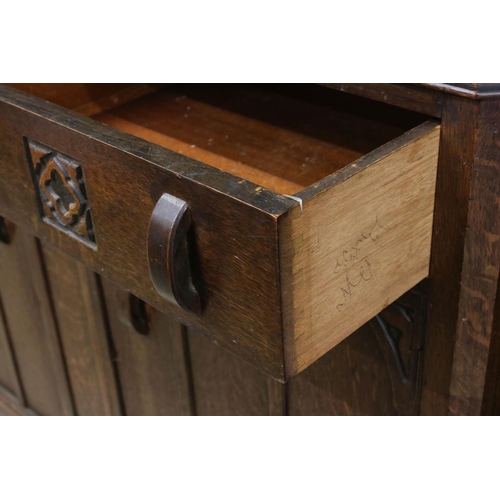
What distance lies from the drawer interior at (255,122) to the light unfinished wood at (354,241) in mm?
130

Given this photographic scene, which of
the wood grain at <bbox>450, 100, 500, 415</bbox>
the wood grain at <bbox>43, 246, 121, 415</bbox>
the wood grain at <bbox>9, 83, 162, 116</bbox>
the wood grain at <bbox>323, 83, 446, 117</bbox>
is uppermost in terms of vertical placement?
the wood grain at <bbox>323, 83, 446, 117</bbox>

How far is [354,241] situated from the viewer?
686 mm

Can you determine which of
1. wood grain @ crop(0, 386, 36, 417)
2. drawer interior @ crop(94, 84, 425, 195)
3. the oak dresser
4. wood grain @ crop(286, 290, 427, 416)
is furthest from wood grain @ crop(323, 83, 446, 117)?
wood grain @ crop(0, 386, 36, 417)

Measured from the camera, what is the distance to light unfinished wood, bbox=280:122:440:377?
2.09 feet

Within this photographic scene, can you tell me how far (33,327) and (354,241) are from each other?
82cm

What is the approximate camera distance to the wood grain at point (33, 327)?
4.19 ft

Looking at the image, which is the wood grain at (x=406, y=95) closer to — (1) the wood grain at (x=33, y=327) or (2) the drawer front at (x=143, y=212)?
(2) the drawer front at (x=143, y=212)

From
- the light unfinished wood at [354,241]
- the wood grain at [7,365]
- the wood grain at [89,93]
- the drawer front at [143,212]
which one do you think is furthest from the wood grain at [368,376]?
the wood grain at [7,365]

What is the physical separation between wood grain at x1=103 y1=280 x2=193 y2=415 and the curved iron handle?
0.41 meters

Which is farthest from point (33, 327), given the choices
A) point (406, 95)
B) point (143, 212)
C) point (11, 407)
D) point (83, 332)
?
point (406, 95)

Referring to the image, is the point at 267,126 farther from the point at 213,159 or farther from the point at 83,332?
the point at 83,332

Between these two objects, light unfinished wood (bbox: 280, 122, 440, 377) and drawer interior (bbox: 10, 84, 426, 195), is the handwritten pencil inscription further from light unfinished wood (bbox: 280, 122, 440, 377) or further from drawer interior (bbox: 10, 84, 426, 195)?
drawer interior (bbox: 10, 84, 426, 195)

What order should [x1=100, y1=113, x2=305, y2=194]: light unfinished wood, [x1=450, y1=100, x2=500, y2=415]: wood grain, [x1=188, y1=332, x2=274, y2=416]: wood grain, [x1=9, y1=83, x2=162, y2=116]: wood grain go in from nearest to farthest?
1. [x1=450, y1=100, x2=500, y2=415]: wood grain
2. [x1=100, y1=113, x2=305, y2=194]: light unfinished wood
3. [x1=9, y1=83, x2=162, y2=116]: wood grain
4. [x1=188, y1=332, x2=274, y2=416]: wood grain

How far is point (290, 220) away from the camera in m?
0.61
